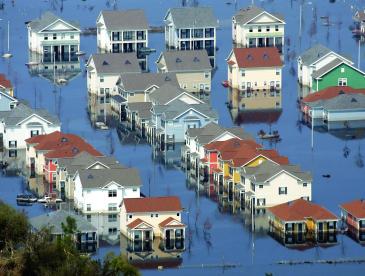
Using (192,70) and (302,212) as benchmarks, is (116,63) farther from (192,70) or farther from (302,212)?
(302,212)

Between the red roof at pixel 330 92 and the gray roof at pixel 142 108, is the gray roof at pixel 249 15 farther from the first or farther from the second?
the gray roof at pixel 142 108

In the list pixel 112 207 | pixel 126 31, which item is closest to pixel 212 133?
pixel 112 207

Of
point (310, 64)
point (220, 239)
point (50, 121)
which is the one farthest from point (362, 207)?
point (310, 64)

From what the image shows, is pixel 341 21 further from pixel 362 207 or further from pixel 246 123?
pixel 362 207

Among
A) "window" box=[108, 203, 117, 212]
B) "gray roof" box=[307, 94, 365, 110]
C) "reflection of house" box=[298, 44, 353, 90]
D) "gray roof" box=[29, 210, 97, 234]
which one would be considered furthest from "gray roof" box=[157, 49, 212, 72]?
"gray roof" box=[29, 210, 97, 234]

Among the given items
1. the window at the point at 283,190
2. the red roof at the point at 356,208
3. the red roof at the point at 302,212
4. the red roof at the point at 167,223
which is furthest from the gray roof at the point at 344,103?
the red roof at the point at 167,223

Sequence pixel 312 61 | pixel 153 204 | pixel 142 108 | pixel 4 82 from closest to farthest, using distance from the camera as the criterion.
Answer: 1. pixel 153 204
2. pixel 142 108
3. pixel 4 82
4. pixel 312 61
